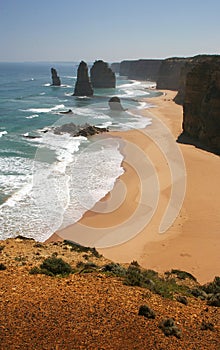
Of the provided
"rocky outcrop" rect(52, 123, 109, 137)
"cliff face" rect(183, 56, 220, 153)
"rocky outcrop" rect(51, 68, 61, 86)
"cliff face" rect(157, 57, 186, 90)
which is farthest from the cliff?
"cliff face" rect(157, 57, 186, 90)

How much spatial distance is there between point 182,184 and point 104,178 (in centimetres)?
646

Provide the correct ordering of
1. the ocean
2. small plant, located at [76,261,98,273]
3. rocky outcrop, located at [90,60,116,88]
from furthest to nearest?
1. rocky outcrop, located at [90,60,116,88]
2. the ocean
3. small plant, located at [76,261,98,273]

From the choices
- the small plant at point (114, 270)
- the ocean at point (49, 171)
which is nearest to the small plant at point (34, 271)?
the small plant at point (114, 270)

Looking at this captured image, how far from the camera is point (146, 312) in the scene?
8.67 m

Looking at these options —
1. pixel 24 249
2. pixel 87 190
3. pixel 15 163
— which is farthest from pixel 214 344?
pixel 15 163

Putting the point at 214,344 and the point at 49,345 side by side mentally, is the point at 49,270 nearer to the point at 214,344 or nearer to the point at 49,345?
the point at 49,345

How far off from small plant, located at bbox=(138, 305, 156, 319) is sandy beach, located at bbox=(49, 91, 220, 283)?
6.67m

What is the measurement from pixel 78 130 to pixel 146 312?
4072 centimetres

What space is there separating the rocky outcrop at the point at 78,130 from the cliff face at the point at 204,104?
1215 cm

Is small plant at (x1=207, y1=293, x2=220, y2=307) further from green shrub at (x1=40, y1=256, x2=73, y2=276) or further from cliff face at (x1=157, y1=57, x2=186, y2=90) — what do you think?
cliff face at (x1=157, y1=57, x2=186, y2=90)

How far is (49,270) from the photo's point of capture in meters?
11.1

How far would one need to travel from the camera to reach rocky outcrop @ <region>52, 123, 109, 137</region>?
46.3 m

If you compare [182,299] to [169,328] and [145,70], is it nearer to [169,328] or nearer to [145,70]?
[169,328]

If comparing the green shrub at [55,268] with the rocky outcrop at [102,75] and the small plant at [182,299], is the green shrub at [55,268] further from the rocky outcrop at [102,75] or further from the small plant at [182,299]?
the rocky outcrop at [102,75]
